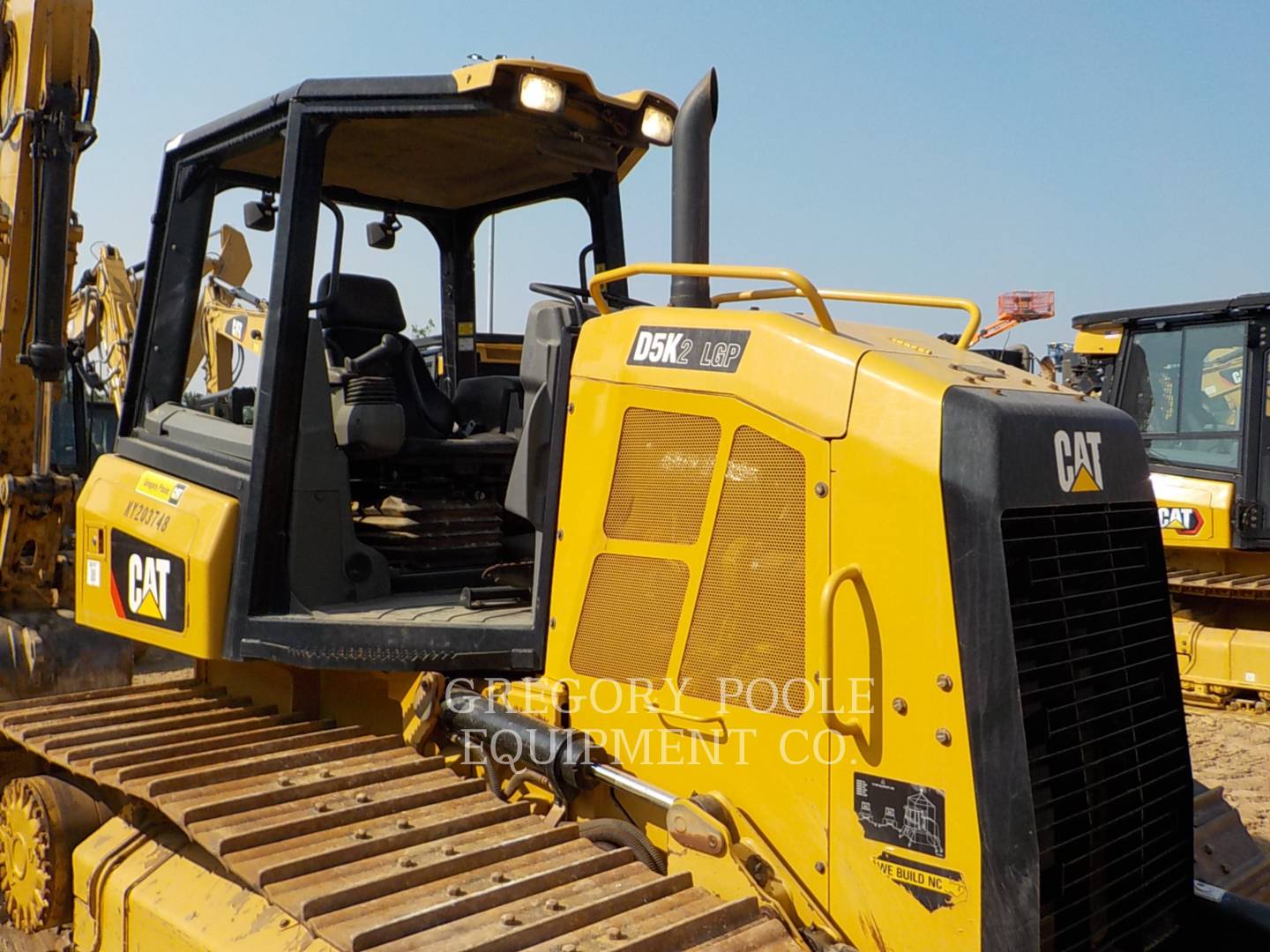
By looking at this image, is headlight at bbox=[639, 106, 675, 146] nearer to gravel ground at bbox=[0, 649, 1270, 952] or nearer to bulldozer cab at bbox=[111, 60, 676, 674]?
bulldozer cab at bbox=[111, 60, 676, 674]

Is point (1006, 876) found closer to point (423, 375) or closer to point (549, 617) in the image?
point (549, 617)

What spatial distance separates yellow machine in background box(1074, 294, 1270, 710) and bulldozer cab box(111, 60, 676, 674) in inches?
240

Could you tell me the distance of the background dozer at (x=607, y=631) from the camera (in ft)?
7.74

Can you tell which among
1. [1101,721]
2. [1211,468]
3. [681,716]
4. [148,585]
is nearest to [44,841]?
[148,585]

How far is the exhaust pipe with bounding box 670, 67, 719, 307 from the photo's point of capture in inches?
116

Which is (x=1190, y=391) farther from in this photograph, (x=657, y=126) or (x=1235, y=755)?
(x=657, y=126)

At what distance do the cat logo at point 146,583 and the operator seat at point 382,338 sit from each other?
0.83 meters

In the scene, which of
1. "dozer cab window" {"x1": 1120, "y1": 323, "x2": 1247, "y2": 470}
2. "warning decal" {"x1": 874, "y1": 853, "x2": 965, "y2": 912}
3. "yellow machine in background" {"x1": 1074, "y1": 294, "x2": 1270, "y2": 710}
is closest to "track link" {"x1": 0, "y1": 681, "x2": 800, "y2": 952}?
"warning decal" {"x1": 874, "y1": 853, "x2": 965, "y2": 912}

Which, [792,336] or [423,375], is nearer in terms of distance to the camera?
[792,336]

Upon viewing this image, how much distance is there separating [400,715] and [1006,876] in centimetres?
177

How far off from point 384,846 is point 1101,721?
5.18 ft

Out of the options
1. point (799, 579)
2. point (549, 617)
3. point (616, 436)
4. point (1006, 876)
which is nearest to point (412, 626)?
point (549, 617)

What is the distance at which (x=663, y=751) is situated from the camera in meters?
2.76

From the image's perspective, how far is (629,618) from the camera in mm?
2791
